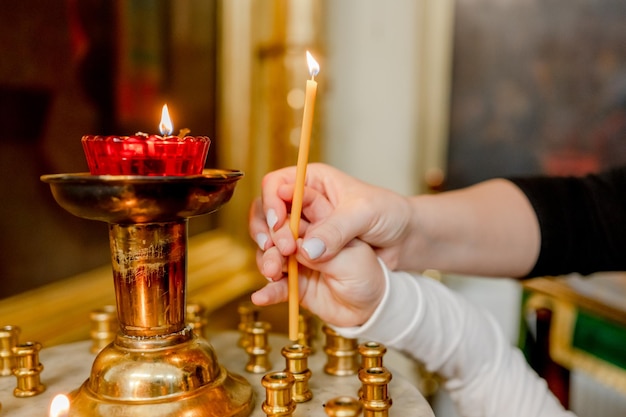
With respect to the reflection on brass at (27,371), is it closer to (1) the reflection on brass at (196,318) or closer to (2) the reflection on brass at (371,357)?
(1) the reflection on brass at (196,318)

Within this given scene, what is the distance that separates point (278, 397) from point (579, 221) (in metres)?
0.59

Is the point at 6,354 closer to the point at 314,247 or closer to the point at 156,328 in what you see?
the point at 156,328

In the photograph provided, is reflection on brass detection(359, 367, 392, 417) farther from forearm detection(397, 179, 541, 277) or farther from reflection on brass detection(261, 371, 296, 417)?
forearm detection(397, 179, 541, 277)

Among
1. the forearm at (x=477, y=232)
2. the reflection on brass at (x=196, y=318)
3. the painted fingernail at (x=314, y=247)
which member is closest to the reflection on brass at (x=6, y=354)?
the reflection on brass at (x=196, y=318)

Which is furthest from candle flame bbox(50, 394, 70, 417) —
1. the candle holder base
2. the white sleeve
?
the white sleeve

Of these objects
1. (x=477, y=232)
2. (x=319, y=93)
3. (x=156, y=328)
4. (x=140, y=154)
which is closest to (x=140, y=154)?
(x=140, y=154)

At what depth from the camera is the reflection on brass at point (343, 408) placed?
441 millimetres

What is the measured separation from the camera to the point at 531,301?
1481 mm

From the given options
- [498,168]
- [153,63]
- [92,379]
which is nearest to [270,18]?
[153,63]

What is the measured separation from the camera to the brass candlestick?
1.39ft

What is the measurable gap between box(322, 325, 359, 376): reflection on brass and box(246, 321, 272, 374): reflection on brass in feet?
0.18

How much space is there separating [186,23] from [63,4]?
0.32 m

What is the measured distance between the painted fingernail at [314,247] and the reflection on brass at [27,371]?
23 centimetres

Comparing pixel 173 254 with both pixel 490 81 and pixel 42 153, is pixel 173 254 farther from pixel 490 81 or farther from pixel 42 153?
pixel 490 81
